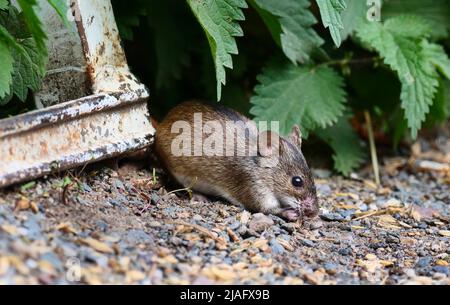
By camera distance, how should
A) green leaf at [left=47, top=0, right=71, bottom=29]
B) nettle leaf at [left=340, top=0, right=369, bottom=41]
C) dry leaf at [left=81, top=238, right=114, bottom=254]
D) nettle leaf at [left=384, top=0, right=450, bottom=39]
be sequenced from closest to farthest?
dry leaf at [left=81, top=238, right=114, bottom=254] → green leaf at [left=47, top=0, right=71, bottom=29] → nettle leaf at [left=340, top=0, right=369, bottom=41] → nettle leaf at [left=384, top=0, right=450, bottom=39]

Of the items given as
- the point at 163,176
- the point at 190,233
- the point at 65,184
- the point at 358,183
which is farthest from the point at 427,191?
the point at 65,184

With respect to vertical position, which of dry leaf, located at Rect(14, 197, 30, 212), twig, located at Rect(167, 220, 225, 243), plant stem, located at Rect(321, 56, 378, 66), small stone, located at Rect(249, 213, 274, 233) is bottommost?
small stone, located at Rect(249, 213, 274, 233)

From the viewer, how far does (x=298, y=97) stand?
19.5ft

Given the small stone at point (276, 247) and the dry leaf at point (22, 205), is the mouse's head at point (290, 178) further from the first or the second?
the dry leaf at point (22, 205)

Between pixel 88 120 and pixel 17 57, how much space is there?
1.83ft

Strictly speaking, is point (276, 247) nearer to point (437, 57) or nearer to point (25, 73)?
point (25, 73)

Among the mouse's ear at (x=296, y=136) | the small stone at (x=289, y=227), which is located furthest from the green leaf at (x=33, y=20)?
the mouse's ear at (x=296, y=136)

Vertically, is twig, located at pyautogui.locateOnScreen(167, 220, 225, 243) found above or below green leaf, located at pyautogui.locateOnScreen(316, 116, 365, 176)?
below

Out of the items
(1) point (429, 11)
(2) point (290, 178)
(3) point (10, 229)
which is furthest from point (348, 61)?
(3) point (10, 229)

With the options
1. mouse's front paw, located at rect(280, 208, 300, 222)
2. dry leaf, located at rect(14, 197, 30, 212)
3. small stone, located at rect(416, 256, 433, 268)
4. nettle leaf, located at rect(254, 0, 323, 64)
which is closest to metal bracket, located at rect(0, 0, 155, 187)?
dry leaf, located at rect(14, 197, 30, 212)

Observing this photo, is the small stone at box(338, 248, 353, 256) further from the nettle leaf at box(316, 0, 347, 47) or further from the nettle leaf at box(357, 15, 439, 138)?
the nettle leaf at box(357, 15, 439, 138)

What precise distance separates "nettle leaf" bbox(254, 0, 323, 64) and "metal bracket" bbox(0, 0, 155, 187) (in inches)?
53.9

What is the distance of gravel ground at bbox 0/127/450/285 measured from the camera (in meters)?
3.53

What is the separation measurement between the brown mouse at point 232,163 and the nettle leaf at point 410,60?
A: 1060mm
